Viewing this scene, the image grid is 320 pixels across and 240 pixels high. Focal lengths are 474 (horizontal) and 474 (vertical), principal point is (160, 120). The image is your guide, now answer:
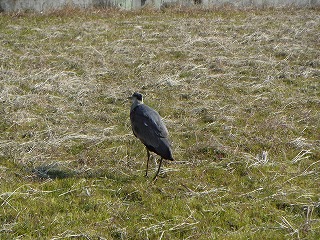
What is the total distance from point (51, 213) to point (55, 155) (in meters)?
1.54

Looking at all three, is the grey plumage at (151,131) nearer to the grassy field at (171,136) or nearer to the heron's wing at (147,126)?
the heron's wing at (147,126)

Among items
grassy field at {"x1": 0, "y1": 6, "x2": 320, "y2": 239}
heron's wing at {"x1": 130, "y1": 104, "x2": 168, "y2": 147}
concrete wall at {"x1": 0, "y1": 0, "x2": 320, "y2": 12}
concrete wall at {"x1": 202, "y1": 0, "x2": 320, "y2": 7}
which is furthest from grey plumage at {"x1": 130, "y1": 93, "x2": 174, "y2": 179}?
concrete wall at {"x1": 202, "y1": 0, "x2": 320, "y2": 7}

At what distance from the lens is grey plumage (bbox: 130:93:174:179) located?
5.55m

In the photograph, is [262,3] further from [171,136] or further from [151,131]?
[151,131]

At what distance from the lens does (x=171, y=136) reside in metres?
7.33

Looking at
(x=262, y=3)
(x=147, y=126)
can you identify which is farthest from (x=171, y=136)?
(x=262, y=3)

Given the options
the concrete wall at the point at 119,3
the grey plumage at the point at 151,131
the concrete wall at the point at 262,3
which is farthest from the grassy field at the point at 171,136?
the concrete wall at the point at 262,3

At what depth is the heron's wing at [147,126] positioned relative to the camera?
569cm

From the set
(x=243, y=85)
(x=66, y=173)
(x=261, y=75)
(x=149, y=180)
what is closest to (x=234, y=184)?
(x=149, y=180)

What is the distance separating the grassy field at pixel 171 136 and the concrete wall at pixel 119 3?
4013 mm

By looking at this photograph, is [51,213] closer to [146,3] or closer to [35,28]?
[35,28]

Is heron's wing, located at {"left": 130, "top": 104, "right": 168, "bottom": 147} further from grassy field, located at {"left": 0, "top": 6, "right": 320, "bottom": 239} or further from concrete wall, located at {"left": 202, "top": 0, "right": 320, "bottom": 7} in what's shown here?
concrete wall, located at {"left": 202, "top": 0, "right": 320, "bottom": 7}

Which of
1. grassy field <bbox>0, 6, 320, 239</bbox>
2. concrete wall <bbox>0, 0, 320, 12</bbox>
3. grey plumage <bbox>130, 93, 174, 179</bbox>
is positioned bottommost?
grassy field <bbox>0, 6, 320, 239</bbox>

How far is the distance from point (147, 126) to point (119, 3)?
13.9 m
